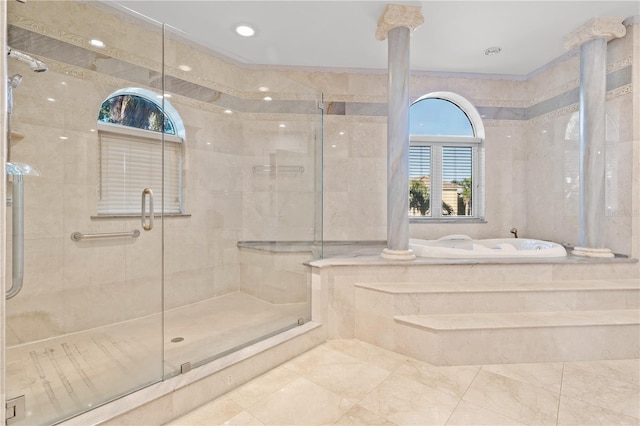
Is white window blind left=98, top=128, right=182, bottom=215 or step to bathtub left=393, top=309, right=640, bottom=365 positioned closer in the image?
step to bathtub left=393, top=309, right=640, bottom=365

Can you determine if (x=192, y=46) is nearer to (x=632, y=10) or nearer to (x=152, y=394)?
(x=152, y=394)

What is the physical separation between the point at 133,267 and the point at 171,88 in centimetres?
141

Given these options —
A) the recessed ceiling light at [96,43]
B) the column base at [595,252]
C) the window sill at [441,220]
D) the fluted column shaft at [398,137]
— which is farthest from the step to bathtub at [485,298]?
the recessed ceiling light at [96,43]

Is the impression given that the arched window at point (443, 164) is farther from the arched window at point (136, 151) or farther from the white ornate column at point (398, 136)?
the arched window at point (136, 151)

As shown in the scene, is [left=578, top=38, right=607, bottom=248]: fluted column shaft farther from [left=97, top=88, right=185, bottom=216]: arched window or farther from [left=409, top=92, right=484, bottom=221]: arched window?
[left=97, top=88, right=185, bottom=216]: arched window

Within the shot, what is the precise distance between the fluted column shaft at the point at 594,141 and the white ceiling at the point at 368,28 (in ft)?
1.10

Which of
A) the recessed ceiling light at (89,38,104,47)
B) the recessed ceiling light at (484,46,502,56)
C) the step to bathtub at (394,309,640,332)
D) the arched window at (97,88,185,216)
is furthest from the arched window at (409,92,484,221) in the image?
the recessed ceiling light at (89,38,104,47)

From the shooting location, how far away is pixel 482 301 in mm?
2107

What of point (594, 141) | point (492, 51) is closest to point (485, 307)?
point (594, 141)

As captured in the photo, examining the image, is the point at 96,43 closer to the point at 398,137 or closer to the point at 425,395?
the point at 398,137

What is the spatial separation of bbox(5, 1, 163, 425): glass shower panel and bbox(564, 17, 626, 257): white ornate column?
3.49 m

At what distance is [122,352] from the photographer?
175 centimetres

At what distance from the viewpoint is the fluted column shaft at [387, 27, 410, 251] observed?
2.39 meters

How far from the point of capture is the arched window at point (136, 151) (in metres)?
2.10
